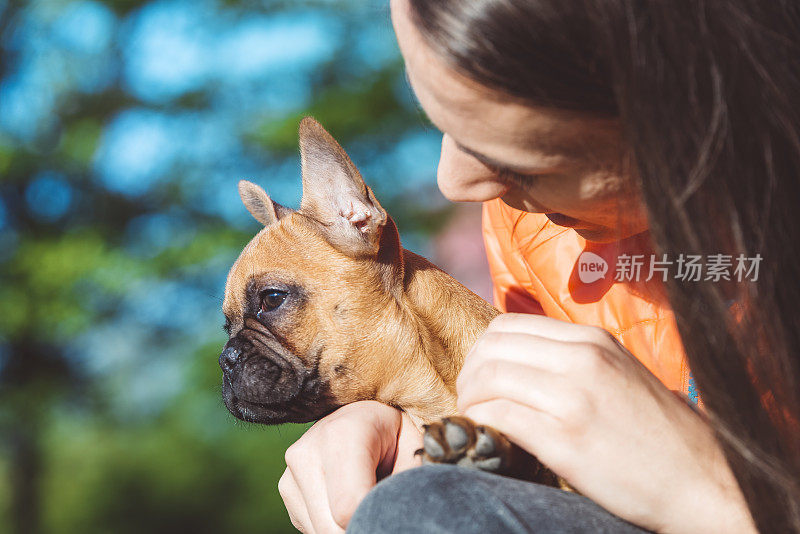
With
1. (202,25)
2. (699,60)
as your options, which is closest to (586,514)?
(699,60)

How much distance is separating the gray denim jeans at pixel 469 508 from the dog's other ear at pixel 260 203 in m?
1.19

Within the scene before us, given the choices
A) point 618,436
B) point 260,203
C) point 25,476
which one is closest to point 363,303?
point 260,203

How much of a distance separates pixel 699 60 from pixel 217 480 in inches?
141

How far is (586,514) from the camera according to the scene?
79 centimetres

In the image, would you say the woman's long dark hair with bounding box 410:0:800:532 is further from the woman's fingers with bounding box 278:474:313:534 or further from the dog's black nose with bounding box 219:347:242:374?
the dog's black nose with bounding box 219:347:242:374

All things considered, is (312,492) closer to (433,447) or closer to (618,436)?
(433,447)

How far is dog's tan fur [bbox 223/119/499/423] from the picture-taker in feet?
4.75

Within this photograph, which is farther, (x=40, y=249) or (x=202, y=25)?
(x=202, y=25)

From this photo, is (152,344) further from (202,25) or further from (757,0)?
(757,0)

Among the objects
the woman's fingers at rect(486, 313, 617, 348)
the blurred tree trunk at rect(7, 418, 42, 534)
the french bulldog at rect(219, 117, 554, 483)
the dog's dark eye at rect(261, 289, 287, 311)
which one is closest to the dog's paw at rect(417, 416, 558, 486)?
the woman's fingers at rect(486, 313, 617, 348)

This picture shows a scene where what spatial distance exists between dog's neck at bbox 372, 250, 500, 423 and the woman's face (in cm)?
41

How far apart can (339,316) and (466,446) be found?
2.12ft

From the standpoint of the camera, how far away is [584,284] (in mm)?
1477

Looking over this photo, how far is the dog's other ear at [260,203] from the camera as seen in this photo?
1.90 m
